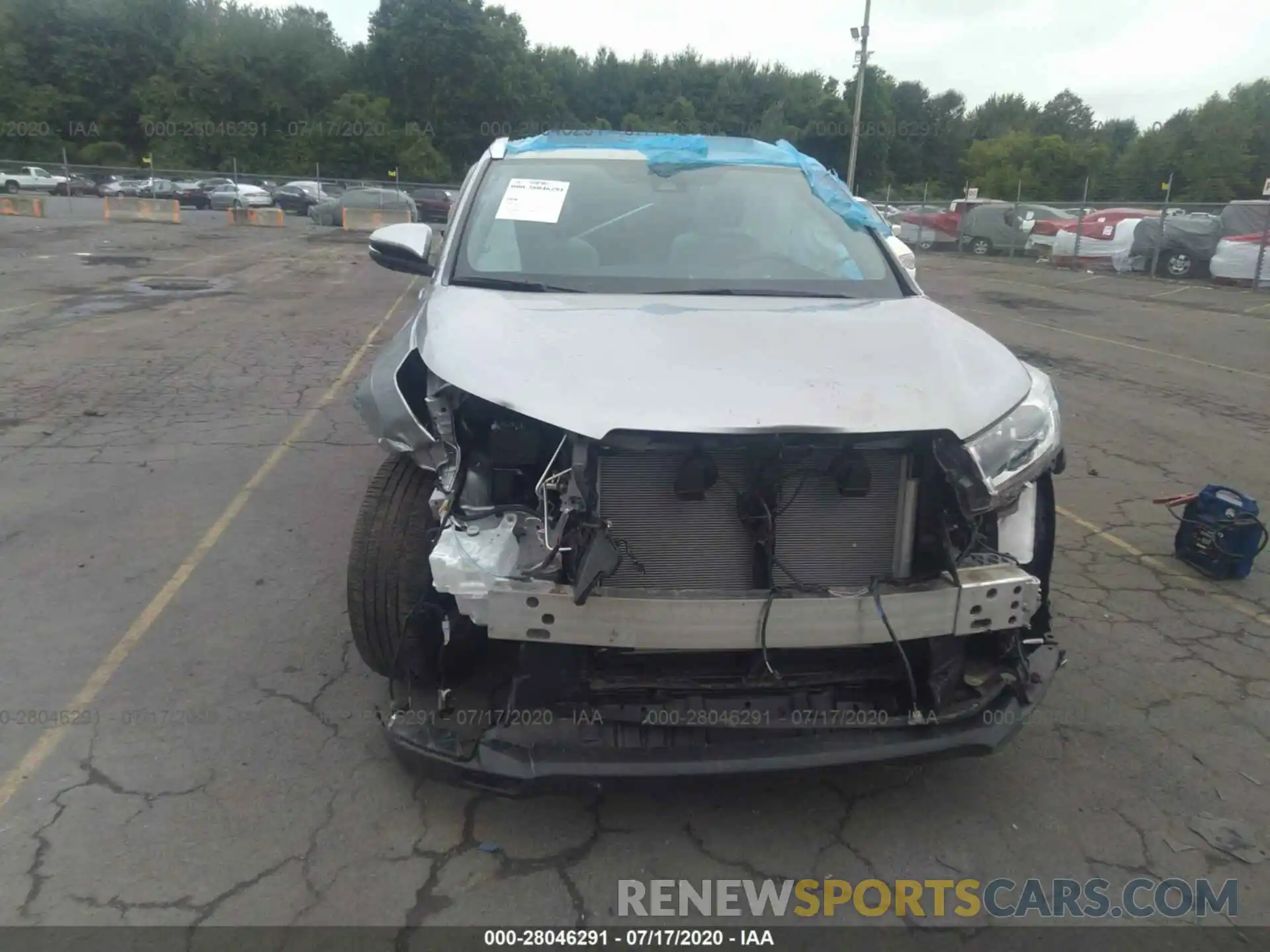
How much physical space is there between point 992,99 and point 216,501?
3704 inches

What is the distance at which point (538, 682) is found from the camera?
2.46 metres

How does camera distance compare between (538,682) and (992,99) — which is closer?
(538,682)

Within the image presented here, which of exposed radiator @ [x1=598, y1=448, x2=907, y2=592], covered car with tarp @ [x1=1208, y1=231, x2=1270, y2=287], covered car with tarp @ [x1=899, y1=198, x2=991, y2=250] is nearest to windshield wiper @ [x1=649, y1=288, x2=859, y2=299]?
exposed radiator @ [x1=598, y1=448, x2=907, y2=592]

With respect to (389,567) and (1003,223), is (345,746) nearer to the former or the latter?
(389,567)

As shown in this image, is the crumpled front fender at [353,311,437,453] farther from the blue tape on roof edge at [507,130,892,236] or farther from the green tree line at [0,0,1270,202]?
the green tree line at [0,0,1270,202]

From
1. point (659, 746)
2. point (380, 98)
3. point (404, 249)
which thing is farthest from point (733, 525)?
point (380, 98)

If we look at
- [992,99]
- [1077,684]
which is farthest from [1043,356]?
[992,99]

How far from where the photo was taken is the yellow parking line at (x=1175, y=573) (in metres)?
4.10

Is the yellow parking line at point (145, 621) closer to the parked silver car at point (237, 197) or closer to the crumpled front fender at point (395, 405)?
the crumpled front fender at point (395, 405)

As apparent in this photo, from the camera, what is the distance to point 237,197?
36.8 metres

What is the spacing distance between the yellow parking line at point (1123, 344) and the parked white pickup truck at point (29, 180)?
136 feet

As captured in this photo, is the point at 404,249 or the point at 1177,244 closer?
the point at 404,249

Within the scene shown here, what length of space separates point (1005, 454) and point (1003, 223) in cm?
2709

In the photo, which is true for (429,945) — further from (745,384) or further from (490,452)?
(745,384)
